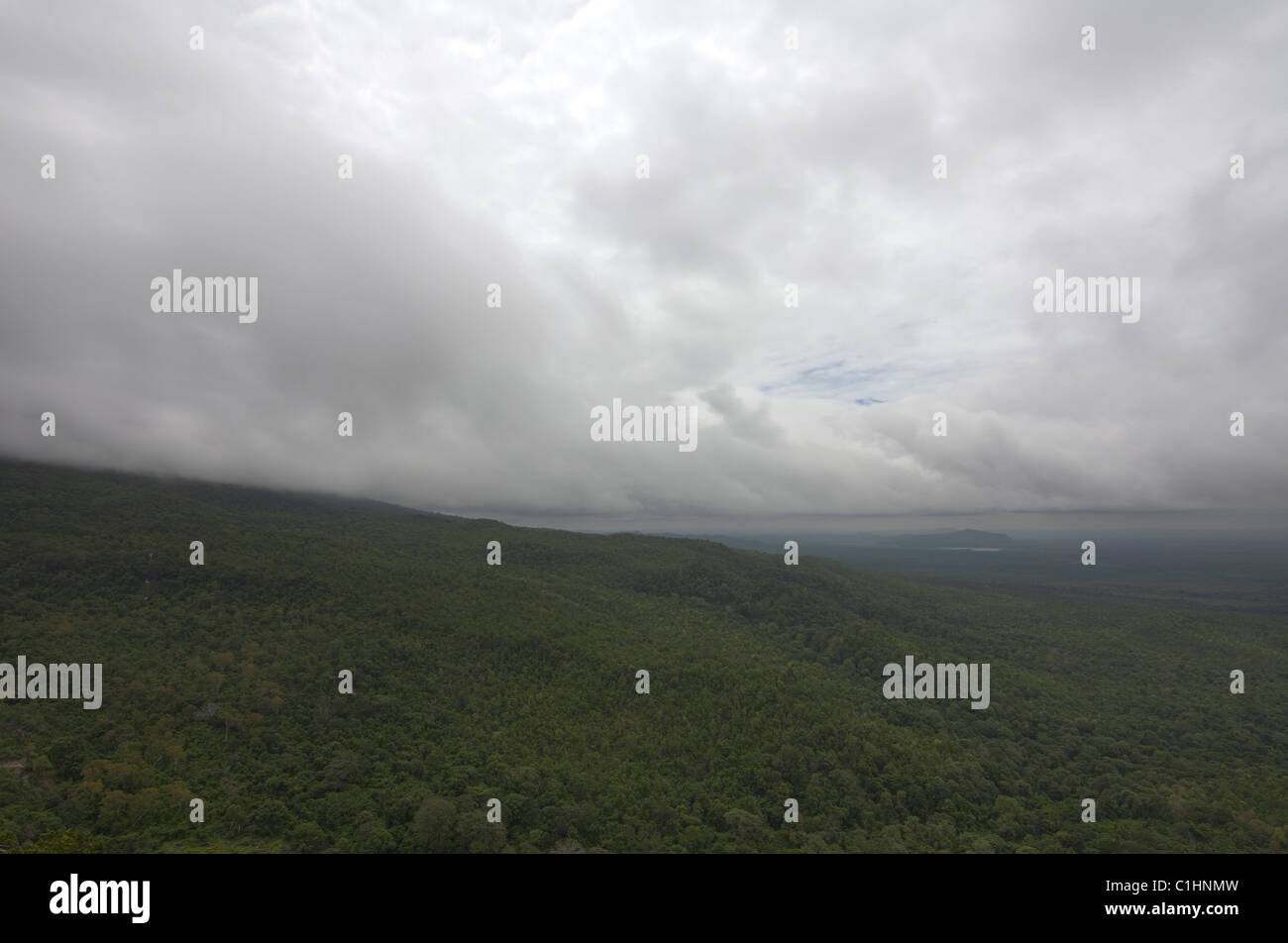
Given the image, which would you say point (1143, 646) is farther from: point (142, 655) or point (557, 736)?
point (142, 655)

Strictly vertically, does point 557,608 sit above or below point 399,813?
above

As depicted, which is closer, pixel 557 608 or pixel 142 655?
pixel 142 655

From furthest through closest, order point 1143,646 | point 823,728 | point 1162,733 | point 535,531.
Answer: point 535,531, point 1143,646, point 1162,733, point 823,728

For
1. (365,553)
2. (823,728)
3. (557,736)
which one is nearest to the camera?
(557,736)

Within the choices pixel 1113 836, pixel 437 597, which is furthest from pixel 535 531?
pixel 1113 836
